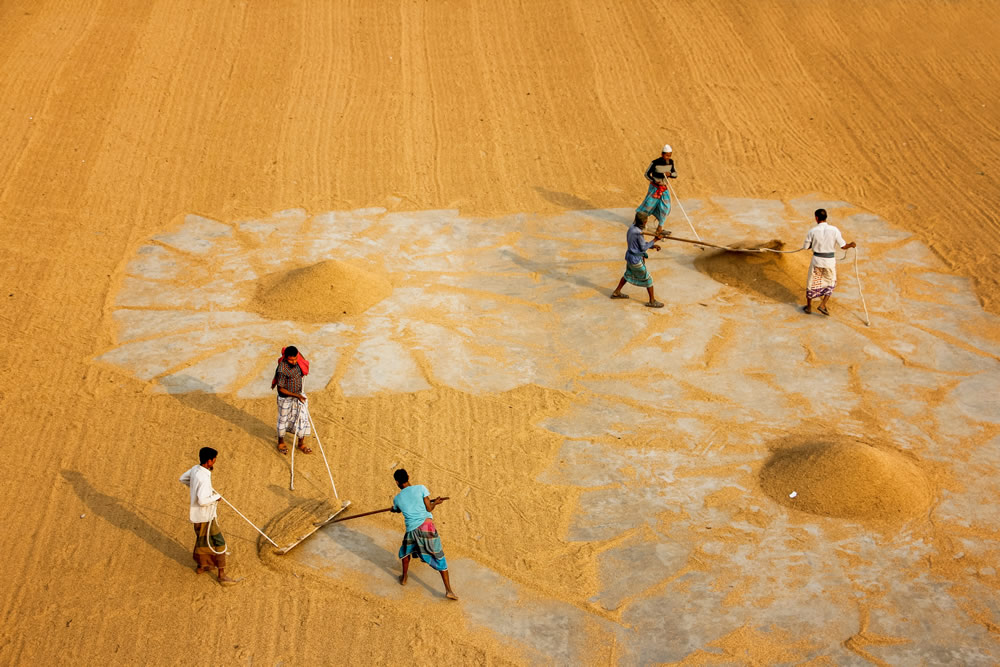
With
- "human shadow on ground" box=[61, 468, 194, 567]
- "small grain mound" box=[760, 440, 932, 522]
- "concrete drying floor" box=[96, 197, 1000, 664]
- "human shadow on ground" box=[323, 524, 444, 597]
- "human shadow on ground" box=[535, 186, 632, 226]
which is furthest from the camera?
"human shadow on ground" box=[535, 186, 632, 226]

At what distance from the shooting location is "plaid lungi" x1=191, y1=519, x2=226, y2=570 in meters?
7.66

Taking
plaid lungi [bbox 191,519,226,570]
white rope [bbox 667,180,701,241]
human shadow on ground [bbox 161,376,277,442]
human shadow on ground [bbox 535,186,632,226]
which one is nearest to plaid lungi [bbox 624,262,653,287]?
white rope [bbox 667,180,701,241]

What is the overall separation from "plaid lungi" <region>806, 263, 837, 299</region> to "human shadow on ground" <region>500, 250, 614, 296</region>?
2.65 metres

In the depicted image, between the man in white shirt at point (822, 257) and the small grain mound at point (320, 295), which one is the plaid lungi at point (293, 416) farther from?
the man in white shirt at point (822, 257)

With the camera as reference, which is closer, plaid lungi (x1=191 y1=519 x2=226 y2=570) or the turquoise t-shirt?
the turquoise t-shirt

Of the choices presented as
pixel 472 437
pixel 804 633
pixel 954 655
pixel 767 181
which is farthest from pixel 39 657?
pixel 767 181

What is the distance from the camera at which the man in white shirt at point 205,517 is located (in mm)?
7484

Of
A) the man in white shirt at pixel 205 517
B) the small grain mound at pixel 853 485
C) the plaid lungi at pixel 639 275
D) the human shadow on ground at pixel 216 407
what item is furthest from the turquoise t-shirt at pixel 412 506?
the plaid lungi at pixel 639 275

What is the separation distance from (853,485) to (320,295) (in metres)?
7.06

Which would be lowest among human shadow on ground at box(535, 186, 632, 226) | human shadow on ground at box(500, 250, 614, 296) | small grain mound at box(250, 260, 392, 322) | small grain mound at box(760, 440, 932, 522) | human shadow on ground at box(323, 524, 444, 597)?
human shadow on ground at box(323, 524, 444, 597)

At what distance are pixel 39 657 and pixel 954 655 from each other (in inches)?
287

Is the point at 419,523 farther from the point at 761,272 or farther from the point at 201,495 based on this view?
the point at 761,272

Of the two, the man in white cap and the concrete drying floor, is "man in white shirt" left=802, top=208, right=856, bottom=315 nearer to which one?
the concrete drying floor

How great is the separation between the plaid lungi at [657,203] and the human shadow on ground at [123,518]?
26.9ft
